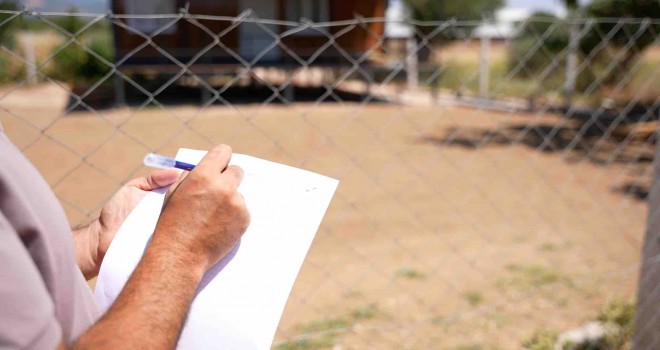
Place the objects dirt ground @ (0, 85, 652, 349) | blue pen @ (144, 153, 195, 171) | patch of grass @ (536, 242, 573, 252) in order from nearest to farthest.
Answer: blue pen @ (144, 153, 195, 171) → dirt ground @ (0, 85, 652, 349) → patch of grass @ (536, 242, 573, 252)

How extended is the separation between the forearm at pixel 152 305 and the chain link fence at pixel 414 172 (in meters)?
0.71

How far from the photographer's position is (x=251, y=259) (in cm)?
108

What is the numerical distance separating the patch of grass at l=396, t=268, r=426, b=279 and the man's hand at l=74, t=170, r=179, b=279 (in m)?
2.97

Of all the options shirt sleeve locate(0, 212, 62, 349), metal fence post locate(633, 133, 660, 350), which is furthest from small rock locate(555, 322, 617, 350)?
shirt sleeve locate(0, 212, 62, 349)

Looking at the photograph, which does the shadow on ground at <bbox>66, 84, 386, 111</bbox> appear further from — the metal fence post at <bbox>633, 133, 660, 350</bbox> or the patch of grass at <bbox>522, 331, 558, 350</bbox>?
the metal fence post at <bbox>633, 133, 660, 350</bbox>

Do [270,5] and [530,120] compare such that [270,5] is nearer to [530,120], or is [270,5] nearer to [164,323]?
[530,120]

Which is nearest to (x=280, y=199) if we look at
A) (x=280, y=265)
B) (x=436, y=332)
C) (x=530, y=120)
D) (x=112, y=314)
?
(x=280, y=265)

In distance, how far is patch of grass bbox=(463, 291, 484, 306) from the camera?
3.60 metres

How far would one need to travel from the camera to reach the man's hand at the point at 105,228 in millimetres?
1249

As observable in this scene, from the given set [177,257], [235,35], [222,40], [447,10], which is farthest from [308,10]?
[177,257]

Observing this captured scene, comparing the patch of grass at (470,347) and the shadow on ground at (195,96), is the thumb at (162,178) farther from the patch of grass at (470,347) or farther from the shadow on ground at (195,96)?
the shadow on ground at (195,96)

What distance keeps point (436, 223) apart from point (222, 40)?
11.2 metres

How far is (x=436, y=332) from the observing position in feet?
10.4

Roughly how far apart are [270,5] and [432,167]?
32.2 feet
